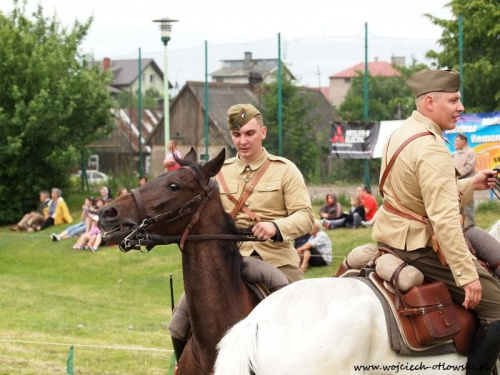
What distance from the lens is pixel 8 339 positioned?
13461 mm

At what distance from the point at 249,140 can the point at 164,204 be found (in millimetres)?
1102

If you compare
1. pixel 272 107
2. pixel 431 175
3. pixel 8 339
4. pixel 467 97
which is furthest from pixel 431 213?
pixel 272 107

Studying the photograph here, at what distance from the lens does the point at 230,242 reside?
267 inches

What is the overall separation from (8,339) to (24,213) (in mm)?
16884

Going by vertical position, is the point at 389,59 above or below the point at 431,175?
above

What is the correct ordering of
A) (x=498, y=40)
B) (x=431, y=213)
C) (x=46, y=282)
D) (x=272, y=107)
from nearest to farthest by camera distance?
1. (x=431, y=213)
2. (x=46, y=282)
3. (x=498, y=40)
4. (x=272, y=107)

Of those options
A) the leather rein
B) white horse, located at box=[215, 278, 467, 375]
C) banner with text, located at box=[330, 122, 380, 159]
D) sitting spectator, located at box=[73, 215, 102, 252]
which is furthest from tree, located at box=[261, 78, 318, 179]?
white horse, located at box=[215, 278, 467, 375]

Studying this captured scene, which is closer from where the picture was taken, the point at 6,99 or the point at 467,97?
the point at 467,97

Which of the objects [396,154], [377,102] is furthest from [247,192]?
[377,102]

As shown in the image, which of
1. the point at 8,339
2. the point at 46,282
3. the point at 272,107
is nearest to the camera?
the point at 8,339

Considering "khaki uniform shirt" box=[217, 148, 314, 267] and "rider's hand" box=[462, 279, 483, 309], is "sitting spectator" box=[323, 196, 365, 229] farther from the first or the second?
"rider's hand" box=[462, 279, 483, 309]

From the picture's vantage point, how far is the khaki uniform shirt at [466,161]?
651 inches

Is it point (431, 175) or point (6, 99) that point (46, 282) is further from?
point (431, 175)

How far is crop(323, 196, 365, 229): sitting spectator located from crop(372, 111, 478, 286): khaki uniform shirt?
15.0 meters
